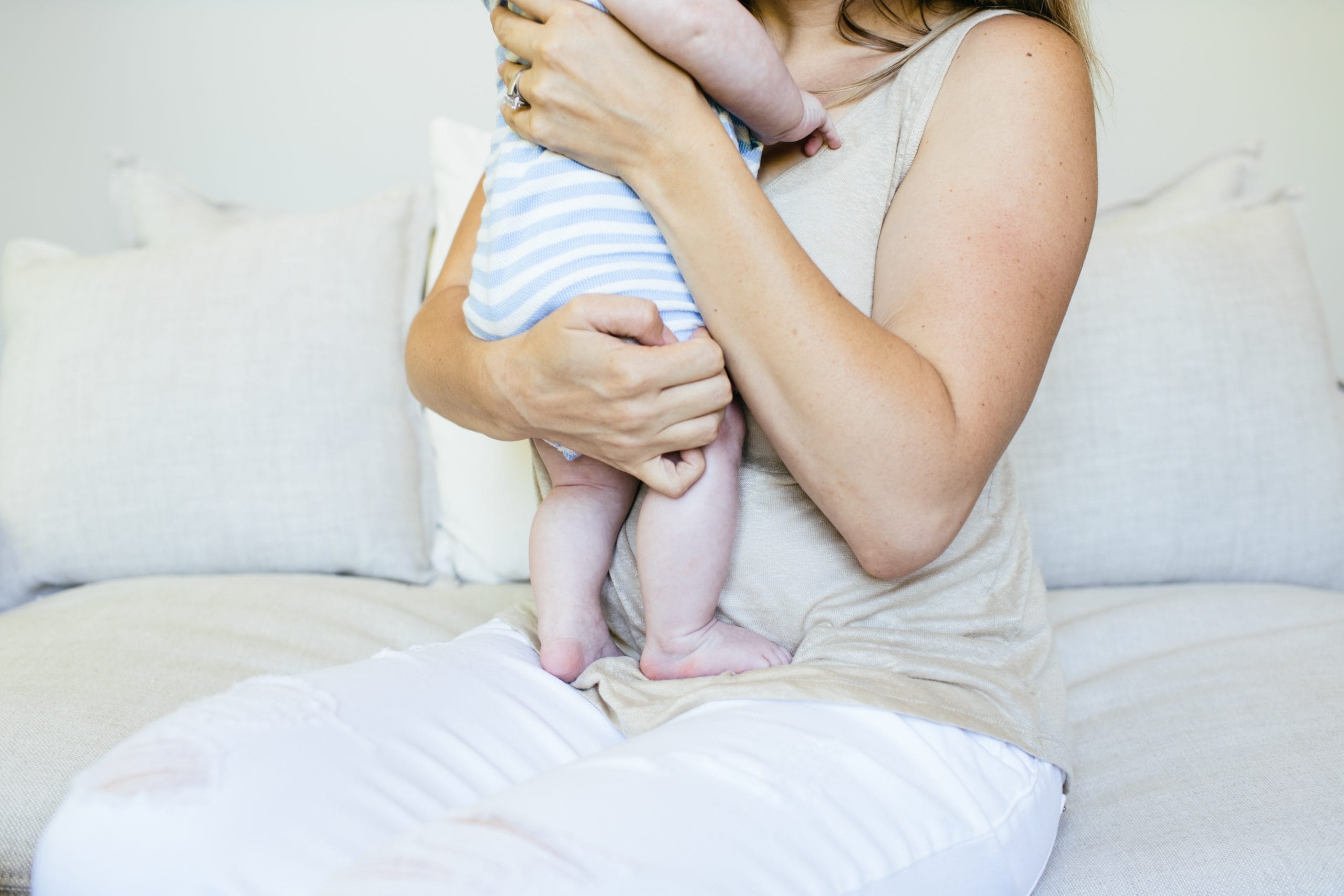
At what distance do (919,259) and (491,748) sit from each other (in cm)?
49

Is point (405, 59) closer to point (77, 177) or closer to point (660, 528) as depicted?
point (77, 177)

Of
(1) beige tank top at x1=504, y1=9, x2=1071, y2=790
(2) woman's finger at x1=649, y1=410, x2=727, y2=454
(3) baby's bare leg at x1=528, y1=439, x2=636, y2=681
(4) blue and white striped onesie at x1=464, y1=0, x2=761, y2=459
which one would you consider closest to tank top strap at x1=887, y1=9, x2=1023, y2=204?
(1) beige tank top at x1=504, y1=9, x2=1071, y2=790

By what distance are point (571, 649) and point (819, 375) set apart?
33 centimetres

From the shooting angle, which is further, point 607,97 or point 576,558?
point 576,558

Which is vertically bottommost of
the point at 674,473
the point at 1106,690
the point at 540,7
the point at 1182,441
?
the point at 1106,690

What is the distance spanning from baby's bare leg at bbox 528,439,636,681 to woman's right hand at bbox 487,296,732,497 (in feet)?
0.27

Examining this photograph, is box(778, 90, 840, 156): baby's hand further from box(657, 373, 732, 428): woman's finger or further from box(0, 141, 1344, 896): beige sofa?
box(0, 141, 1344, 896): beige sofa

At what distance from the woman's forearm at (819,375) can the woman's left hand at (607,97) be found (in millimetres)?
21

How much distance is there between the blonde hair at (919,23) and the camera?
914 millimetres

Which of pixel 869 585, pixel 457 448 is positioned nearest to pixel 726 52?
pixel 869 585

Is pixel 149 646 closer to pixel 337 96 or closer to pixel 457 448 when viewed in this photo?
pixel 457 448

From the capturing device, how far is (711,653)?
→ 81cm

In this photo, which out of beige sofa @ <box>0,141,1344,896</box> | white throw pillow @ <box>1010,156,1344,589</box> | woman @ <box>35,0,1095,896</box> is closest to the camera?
woman @ <box>35,0,1095,896</box>

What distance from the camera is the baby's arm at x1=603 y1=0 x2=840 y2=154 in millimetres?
754
